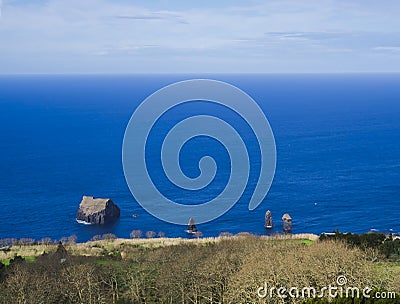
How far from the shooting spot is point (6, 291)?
1385 cm

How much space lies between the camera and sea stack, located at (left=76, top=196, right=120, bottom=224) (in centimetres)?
3419

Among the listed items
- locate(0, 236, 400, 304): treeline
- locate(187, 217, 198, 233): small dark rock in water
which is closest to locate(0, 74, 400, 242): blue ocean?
locate(187, 217, 198, 233): small dark rock in water

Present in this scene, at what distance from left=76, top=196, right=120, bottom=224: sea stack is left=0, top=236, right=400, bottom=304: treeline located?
16885 mm

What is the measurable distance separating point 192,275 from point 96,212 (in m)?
20.2

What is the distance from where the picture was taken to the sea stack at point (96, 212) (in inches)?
1346

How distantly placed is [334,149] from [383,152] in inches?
201

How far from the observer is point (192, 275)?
15.1 meters

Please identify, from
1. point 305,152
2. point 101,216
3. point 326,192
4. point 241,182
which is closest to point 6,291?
point 101,216

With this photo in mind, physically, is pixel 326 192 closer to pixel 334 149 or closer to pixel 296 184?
pixel 296 184
